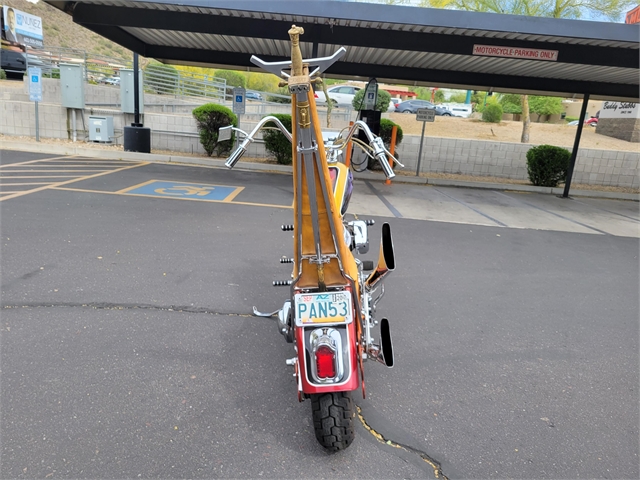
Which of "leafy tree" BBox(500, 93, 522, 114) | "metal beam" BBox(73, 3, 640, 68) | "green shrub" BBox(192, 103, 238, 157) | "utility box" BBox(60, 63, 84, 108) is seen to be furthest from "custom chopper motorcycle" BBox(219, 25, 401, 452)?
"leafy tree" BBox(500, 93, 522, 114)

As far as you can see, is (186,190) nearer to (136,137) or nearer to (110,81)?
(136,137)

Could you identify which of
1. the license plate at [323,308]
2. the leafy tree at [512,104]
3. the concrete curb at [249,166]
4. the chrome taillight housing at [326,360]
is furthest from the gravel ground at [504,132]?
the chrome taillight housing at [326,360]

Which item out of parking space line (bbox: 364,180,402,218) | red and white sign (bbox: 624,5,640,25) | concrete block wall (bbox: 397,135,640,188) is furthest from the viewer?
red and white sign (bbox: 624,5,640,25)

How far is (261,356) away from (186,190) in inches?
237

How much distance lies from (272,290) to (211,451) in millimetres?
2180

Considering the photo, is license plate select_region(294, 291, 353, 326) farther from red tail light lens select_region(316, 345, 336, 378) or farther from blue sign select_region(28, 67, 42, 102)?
blue sign select_region(28, 67, 42, 102)

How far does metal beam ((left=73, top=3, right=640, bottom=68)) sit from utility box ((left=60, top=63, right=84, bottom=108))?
4.29 m

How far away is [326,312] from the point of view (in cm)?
226

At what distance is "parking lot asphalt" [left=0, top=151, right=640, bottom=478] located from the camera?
2.33 m

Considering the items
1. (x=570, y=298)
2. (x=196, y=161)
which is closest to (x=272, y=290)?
(x=570, y=298)

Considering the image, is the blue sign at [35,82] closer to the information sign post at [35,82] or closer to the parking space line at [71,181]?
the information sign post at [35,82]

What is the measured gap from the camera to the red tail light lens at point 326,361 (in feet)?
7.16

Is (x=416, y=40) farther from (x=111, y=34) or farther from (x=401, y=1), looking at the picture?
(x=401, y=1)

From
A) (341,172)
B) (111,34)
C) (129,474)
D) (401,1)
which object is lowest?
(129,474)
